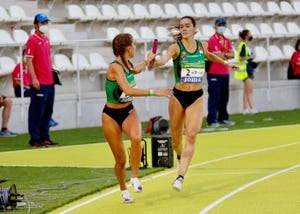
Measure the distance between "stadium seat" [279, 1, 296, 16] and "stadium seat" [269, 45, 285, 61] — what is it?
1.75m

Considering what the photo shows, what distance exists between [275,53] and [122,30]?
5.51 metres

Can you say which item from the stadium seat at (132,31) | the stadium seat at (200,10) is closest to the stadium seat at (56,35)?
the stadium seat at (132,31)

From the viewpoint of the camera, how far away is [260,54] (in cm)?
3017

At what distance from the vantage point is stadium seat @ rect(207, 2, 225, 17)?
3075cm

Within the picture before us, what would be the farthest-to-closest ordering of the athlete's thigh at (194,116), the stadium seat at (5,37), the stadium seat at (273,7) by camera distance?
1. the stadium seat at (273,7)
2. the stadium seat at (5,37)
3. the athlete's thigh at (194,116)

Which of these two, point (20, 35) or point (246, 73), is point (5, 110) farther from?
point (246, 73)

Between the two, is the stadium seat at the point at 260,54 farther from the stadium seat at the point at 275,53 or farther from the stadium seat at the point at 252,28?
the stadium seat at the point at 252,28

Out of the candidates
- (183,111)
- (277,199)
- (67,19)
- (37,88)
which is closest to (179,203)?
(277,199)

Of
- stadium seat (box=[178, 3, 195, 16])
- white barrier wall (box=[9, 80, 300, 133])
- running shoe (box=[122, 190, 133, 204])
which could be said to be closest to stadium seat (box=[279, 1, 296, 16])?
stadium seat (box=[178, 3, 195, 16])

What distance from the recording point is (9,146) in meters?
19.7

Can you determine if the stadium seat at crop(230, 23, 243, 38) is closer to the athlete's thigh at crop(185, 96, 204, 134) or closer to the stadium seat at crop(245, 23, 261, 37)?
the stadium seat at crop(245, 23, 261, 37)

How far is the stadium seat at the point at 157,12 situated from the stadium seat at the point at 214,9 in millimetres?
1901

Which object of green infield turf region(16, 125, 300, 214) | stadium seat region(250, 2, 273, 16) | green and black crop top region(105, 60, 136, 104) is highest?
stadium seat region(250, 2, 273, 16)

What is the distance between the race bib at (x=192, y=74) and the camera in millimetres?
12945
